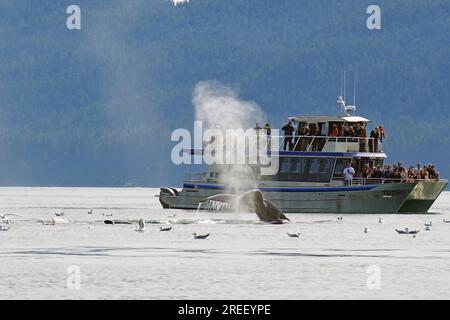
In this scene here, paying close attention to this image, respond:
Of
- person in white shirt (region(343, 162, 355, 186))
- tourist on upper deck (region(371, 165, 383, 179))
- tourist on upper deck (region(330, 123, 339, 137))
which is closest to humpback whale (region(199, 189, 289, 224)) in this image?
person in white shirt (region(343, 162, 355, 186))

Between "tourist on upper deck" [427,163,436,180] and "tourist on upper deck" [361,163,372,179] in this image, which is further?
"tourist on upper deck" [427,163,436,180]

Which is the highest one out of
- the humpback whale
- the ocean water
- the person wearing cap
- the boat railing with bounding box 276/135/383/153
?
the boat railing with bounding box 276/135/383/153

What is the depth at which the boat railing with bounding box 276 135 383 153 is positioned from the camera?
90.4m

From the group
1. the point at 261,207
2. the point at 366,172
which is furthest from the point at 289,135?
the point at 261,207

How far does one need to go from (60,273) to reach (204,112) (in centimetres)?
6299

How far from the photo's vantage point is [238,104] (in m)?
110

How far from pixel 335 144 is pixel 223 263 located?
152ft

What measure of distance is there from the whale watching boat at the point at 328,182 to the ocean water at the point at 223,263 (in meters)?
19.1

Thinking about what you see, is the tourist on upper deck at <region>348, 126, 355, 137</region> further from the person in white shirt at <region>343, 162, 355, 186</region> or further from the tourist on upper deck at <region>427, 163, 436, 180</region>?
the tourist on upper deck at <region>427, 163, 436, 180</region>

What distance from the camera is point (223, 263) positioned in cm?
4484

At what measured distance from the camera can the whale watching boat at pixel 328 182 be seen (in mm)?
88250

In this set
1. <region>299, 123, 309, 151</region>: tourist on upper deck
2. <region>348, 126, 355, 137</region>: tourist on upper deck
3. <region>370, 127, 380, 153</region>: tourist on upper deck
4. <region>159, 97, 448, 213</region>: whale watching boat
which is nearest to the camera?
<region>159, 97, 448, 213</region>: whale watching boat

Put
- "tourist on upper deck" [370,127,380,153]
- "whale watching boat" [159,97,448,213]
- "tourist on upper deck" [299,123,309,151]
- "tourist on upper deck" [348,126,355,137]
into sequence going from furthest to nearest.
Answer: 1. "tourist on upper deck" [348,126,355,137]
2. "tourist on upper deck" [370,127,380,153]
3. "tourist on upper deck" [299,123,309,151]
4. "whale watching boat" [159,97,448,213]
